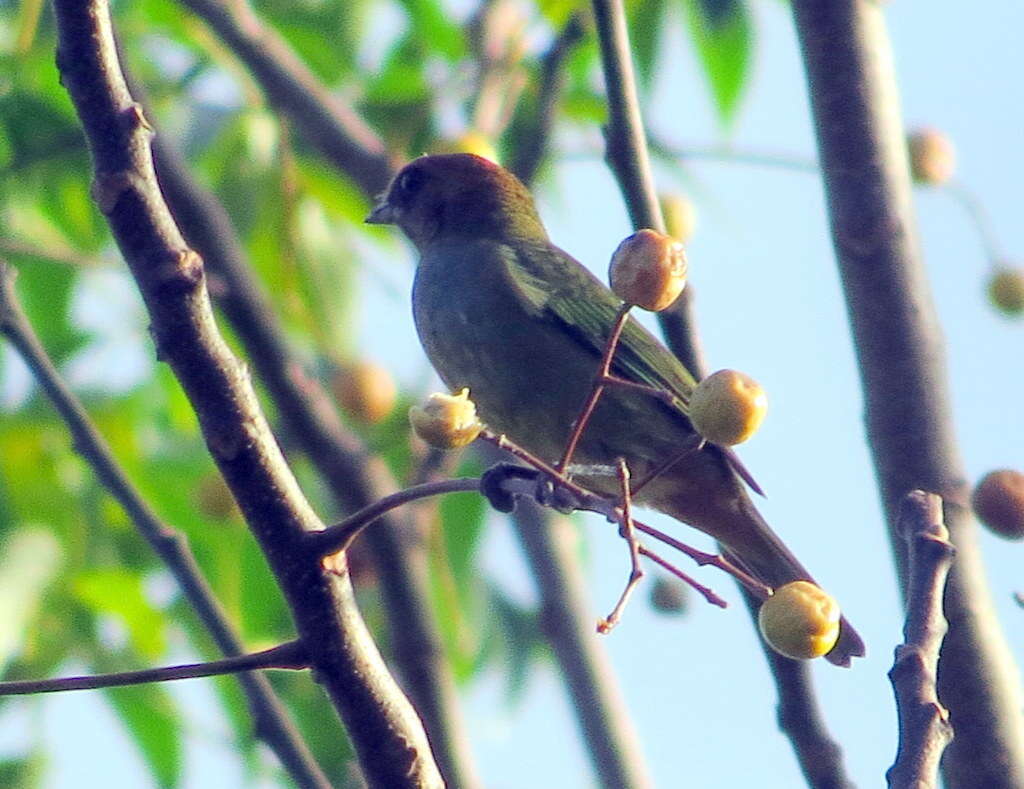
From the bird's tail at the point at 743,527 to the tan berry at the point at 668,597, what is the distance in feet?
0.55

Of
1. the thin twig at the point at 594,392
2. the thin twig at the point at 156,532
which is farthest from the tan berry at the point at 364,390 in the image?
the thin twig at the point at 594,392

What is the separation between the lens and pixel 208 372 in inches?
73.5

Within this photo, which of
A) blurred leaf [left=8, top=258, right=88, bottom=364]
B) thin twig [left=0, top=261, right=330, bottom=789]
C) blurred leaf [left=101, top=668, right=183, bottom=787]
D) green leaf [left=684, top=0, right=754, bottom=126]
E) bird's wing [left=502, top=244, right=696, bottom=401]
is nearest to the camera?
thin twig [left=0, top=261, right=330, bottom=789]

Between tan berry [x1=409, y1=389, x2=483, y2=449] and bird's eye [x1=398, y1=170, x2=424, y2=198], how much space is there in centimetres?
267

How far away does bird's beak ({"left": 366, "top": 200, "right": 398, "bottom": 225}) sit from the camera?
14.9ft

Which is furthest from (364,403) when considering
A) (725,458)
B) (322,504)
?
(725,458)

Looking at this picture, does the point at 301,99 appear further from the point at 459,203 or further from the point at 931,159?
the point at 931,159

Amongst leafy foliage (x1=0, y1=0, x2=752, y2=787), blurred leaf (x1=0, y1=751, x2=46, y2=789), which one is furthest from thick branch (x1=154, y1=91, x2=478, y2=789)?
blurred leaf (x1=0, y1=751, x2=46, y2=789)

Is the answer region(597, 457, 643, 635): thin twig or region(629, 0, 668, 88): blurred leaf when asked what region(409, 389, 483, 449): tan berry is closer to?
region(597, 457, 643, 635): thin twig

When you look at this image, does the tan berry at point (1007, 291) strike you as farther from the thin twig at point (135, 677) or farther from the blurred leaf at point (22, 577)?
the thin twig at point (135, 677)

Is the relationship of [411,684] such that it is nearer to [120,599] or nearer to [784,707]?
[120,599]

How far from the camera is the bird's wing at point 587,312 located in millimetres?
3783

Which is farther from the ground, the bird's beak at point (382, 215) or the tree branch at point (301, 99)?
the tree branch at point (301, 99)

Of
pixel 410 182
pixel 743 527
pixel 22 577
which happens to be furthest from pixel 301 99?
pixel 743 527
